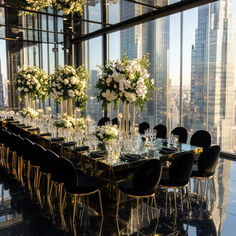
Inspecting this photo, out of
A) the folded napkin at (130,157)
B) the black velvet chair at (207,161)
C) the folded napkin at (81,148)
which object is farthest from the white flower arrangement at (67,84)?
the black velvet chair at (207,161)

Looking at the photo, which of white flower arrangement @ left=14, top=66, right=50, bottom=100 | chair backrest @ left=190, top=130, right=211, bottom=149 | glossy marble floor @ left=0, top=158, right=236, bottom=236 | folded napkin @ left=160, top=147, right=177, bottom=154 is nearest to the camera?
glossy marble floor @ left=0, top=158, right=236, bottom=236

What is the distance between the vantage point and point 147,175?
139 inches

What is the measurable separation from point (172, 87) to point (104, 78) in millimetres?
3889

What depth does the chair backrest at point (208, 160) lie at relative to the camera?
164 inches

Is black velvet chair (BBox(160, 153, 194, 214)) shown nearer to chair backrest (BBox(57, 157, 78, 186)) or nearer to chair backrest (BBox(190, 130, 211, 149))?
chair backrest (BBox(57, 157, 78, 186))

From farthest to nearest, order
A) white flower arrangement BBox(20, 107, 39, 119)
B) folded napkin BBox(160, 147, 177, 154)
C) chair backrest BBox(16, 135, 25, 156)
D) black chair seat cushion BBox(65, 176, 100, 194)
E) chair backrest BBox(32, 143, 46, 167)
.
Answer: white flower arrangement BBox(20, 107, 39, 119)
chair backrest BBox(16, 135, 25, 156)
folded napkin BBox(160, 147, 177, 154)
chair backrest BBox(32, 143, 46, 167)
black chair seat cushion BBox(65, 176, 100, 194)

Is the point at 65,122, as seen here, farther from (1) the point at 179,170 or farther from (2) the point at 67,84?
(1) the point at 179,170

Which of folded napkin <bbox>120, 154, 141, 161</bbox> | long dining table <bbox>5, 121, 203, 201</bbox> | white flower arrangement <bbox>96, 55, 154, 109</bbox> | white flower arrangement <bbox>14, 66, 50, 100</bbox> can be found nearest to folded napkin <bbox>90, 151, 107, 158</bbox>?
long dining table <bbox>5, 121, 203, 201</bbox>

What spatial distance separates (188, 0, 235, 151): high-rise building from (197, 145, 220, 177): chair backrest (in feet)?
10.9

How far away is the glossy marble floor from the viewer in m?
3.55

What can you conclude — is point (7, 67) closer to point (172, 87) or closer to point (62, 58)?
point (62, 58)

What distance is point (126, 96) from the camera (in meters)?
4.59

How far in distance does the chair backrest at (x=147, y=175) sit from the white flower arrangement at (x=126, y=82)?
4.81ft

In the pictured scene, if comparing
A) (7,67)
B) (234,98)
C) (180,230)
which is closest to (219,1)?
(234,98)
